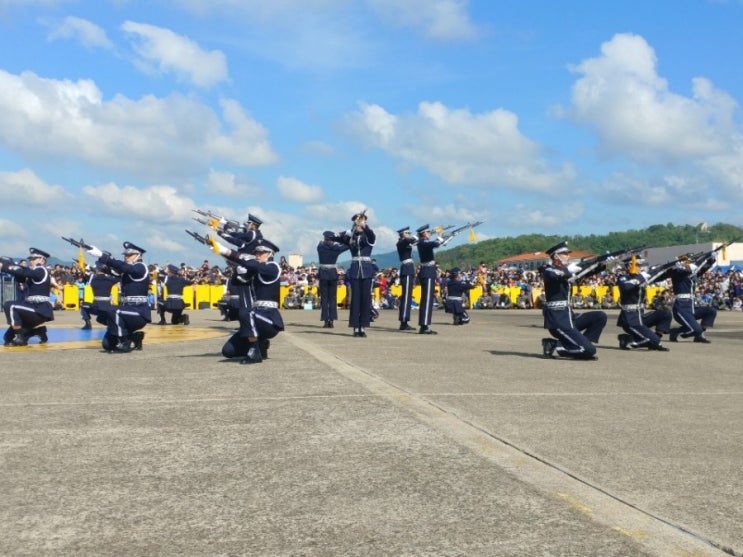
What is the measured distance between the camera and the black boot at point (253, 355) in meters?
11.7

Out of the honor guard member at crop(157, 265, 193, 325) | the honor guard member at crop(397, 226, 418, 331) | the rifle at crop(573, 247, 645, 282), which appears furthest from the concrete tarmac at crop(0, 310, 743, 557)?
the honor guard member at crop(157, 265, 193, 325)

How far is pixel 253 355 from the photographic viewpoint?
11656mm

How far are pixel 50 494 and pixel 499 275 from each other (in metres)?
44.7

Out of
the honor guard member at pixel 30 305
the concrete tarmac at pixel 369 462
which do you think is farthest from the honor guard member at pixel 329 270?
the concrete tarmac at pixel 369 462

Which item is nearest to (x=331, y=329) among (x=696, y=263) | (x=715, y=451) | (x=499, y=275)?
(x=696, y=263)

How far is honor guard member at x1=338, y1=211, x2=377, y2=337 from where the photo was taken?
57.1 ft

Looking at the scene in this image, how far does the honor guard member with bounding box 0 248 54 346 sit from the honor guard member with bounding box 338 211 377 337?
5786 millimetres

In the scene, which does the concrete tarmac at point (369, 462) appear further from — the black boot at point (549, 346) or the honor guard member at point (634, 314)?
the honor guard member at point (634, 314)

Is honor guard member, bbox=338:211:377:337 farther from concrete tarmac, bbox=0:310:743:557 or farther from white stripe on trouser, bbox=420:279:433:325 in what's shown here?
concrete tarmac, bbox=0:310:743:557

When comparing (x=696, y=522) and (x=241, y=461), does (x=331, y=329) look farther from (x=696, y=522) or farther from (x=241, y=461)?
(x=696, y=522)

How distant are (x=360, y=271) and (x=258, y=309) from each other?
6206 millimetres

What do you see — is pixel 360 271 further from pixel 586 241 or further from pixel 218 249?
pixel 586 241

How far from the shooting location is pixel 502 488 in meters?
4.73

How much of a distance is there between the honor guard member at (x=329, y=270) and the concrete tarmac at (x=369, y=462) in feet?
27.5
